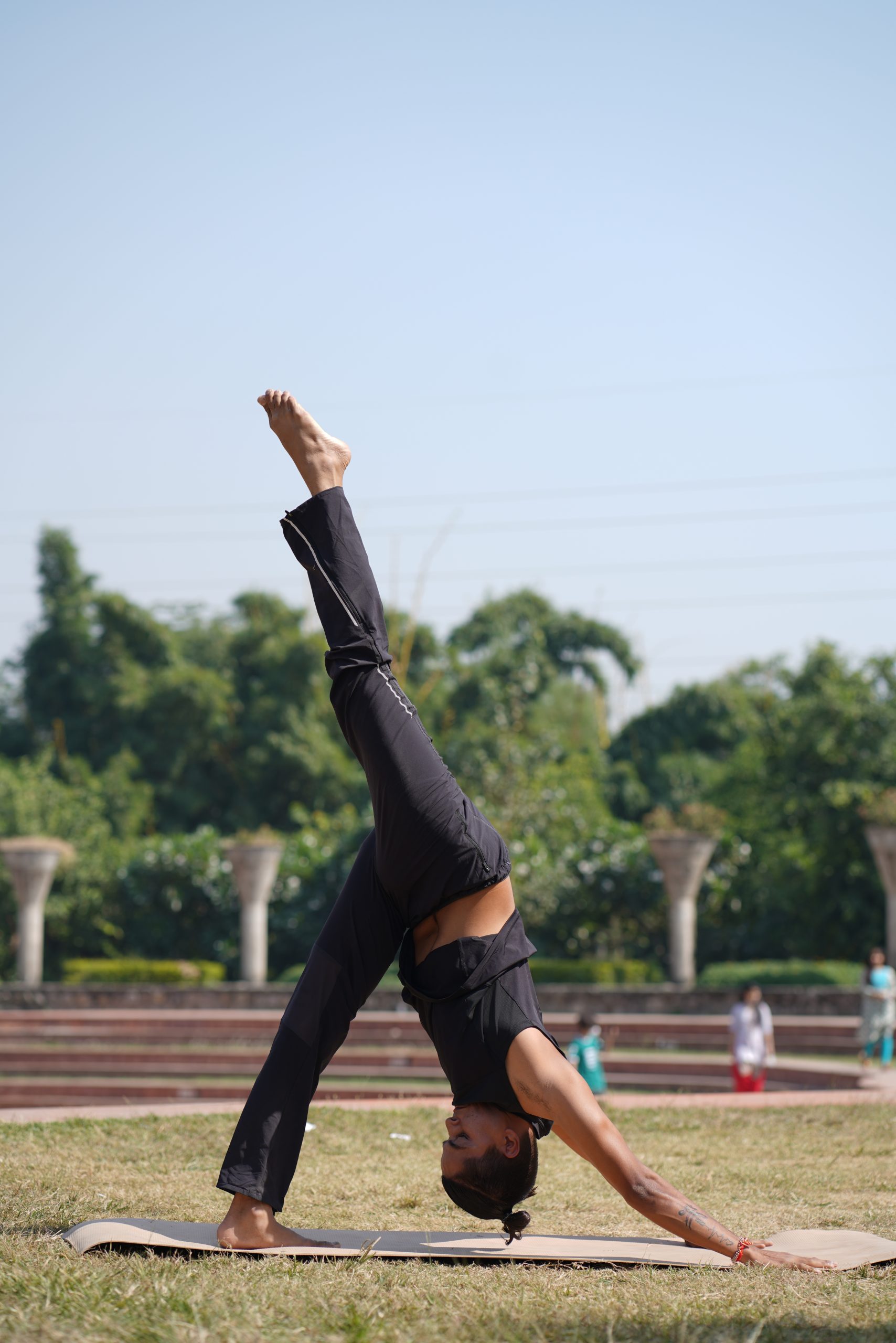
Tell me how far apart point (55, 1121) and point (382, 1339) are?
15.7 feet

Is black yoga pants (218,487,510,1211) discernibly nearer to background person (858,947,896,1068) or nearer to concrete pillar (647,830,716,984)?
background person (858,947,896,1068)

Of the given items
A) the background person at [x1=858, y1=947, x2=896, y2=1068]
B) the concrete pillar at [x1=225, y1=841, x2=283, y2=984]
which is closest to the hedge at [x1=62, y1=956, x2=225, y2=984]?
the concrete pillar at [x1=225, y1=841, x2=283, y2=984]

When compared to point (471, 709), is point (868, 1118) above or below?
below

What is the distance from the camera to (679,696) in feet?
139

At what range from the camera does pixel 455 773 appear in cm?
2741

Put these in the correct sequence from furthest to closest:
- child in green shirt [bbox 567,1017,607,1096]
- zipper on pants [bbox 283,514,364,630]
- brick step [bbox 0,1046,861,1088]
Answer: brick step [bbox 0,1046,861,1088]
child in green shirt [bbox 567,1017,607,1096]
zipper on pants [bbox 283,514,364,630]

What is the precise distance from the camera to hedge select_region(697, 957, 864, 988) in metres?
18.8

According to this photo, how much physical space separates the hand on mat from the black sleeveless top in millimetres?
723

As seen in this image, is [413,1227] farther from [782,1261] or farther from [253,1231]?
[782,1261]

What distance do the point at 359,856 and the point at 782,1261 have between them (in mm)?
1880

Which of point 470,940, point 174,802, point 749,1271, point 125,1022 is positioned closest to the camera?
point 749,1271

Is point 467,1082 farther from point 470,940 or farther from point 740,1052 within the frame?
point 740,1052

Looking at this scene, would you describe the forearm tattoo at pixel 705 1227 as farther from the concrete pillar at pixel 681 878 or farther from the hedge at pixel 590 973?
the concrete pillar at pixel 681 878

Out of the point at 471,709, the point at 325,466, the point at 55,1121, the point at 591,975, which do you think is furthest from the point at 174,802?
the point at 325,466
